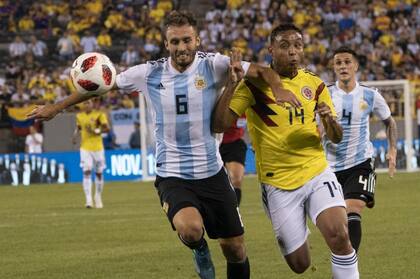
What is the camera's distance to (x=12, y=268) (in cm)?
1248

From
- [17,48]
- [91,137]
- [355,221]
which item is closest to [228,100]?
[355,221]

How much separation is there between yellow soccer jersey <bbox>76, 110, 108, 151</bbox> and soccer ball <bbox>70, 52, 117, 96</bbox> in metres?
13.2

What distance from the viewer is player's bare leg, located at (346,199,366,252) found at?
425 inches

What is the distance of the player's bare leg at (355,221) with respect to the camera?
1080 cm

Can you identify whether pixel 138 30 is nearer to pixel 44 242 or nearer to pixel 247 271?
pixel 44 242

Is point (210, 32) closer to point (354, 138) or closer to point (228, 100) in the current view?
point (354, 138)

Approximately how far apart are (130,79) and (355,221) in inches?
114

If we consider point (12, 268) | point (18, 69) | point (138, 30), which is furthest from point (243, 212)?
point (138, 30)

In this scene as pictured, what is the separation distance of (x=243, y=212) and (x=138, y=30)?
21.6 m

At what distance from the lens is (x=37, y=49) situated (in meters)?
38.2

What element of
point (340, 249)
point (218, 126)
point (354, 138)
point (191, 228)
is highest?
point (218, 126)

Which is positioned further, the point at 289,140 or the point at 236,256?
the point at 236,256

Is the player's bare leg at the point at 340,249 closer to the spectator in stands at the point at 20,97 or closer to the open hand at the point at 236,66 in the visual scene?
the open hand at the point at 236,66

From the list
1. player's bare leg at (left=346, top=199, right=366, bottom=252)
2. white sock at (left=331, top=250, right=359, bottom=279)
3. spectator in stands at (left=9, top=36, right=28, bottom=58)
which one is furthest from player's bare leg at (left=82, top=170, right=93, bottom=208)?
spectator in stands at (left=9, top=36, right=28, bottom=58)
